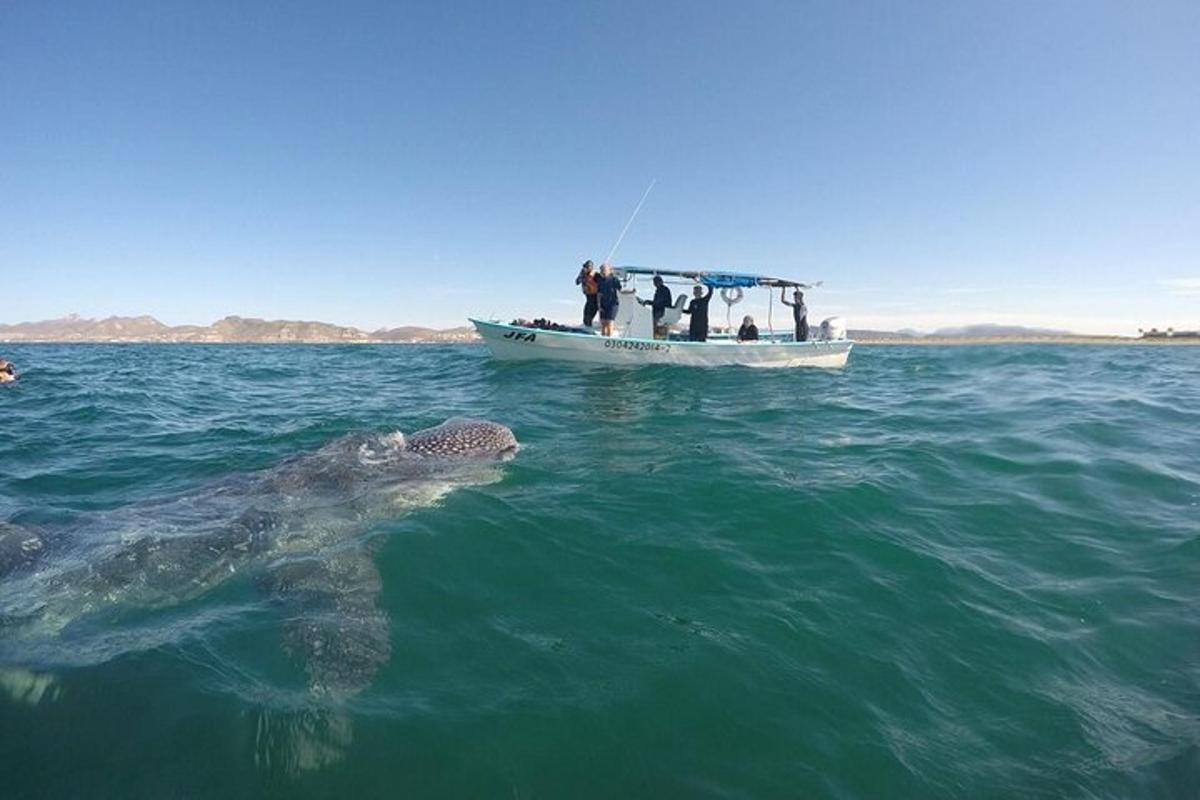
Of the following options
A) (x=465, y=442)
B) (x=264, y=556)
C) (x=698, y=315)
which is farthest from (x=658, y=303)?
(x=264, y=556)

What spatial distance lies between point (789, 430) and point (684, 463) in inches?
139

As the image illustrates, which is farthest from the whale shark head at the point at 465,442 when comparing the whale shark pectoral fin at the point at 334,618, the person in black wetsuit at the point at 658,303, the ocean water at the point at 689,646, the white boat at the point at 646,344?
the person in black wetsuit at the point at 658,303

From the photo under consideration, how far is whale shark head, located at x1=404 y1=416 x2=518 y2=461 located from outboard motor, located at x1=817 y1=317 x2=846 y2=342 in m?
19.8

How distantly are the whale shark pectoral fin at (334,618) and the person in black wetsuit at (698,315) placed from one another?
18.4m

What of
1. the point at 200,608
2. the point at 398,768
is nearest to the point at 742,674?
the point at 398,768

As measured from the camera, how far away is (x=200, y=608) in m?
4.45

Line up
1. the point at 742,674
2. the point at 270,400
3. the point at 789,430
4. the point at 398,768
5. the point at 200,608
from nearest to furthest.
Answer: the point at 398,768
the point at 742,674
the point at 200,608
the point at 789,430
the point at 270,400

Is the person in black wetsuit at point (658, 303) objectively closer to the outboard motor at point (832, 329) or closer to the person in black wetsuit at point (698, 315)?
the person in black wetsuit at point (698, 315)

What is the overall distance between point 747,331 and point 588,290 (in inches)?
269

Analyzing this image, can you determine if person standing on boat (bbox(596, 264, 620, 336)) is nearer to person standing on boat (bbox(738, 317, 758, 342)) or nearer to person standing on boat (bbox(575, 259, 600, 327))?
person standing on boat (bbox(575, 259, 600, 327))

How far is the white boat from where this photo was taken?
798 inches

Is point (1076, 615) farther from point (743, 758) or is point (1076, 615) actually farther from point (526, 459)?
point (526, 459)

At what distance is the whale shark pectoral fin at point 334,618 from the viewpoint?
3.69 m

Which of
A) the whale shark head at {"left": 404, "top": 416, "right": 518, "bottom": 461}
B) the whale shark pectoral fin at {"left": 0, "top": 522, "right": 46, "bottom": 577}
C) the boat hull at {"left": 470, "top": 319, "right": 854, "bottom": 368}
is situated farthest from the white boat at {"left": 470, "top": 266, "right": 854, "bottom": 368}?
the whale shark pectoral fin at {"left": 0, "top": 522, "right": 46, "bottom": 577}
